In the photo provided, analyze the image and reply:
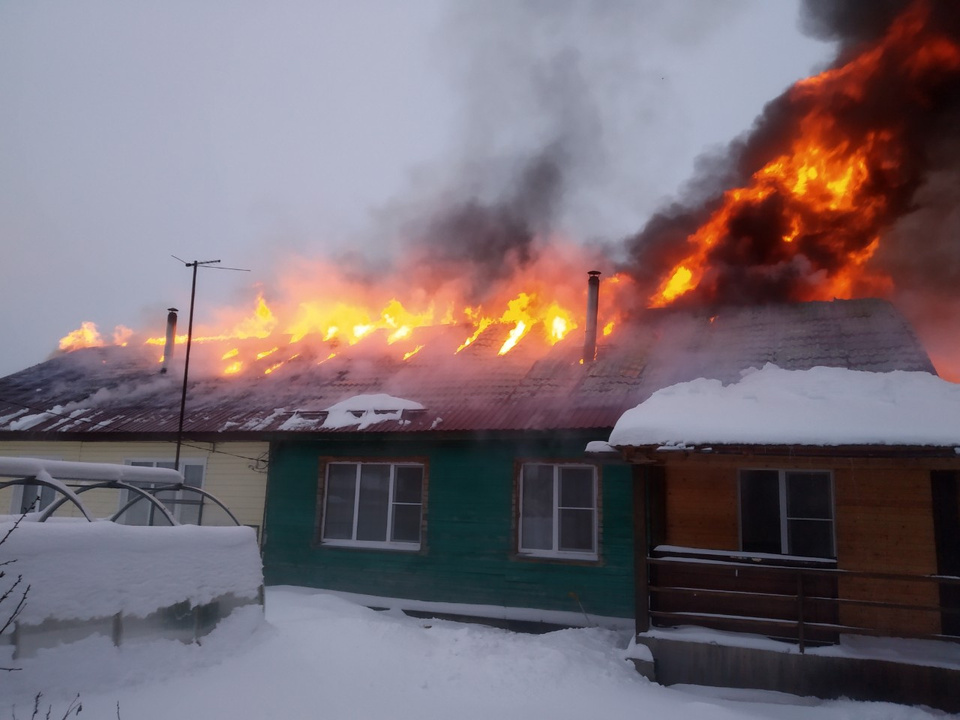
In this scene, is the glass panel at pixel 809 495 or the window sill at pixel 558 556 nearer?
the glass panel at pixel 809 495

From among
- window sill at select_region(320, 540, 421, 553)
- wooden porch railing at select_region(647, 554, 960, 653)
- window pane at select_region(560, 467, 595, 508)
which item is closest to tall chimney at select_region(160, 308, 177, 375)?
window sill at select_region(320, 540, 421, 553)

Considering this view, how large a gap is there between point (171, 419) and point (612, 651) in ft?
31.4

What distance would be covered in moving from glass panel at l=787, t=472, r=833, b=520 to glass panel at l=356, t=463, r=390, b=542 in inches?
252

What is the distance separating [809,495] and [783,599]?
5.92 feet

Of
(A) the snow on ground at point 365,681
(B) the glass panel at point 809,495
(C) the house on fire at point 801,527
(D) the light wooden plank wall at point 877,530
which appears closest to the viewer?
(A) the snow on ground at point 365,681

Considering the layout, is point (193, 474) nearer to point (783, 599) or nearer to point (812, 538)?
point (783, 599)

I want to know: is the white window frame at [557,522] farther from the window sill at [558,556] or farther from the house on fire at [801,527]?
the house on fire at [801,527]

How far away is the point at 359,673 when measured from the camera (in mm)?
7363

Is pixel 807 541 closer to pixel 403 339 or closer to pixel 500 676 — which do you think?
pixel 500 676

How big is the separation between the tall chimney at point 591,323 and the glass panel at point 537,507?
8.79ft

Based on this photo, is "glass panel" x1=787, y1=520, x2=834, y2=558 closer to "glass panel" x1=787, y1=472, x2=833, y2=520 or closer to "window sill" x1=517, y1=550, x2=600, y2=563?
"glass panel" x1=787, y1=472, x2=833, y2=520

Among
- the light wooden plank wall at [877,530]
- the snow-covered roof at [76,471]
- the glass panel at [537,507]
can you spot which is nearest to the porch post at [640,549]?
the light wooden plank wall at [877,530]

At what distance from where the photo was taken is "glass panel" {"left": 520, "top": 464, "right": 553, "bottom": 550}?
1109 cm

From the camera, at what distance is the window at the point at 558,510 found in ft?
35.7
